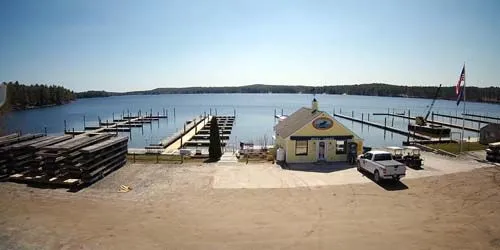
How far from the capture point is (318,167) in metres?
22.9

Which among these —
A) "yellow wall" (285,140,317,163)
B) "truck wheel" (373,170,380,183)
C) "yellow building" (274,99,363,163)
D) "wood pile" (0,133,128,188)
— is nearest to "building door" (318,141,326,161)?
"yellow building" (274,99,363,163)

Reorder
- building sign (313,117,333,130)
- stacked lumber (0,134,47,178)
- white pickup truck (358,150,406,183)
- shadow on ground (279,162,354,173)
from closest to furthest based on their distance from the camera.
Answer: white pickup truck (358,150,406,183), stacked lumber (0,134,47,178), shadow on ground (279,162,354,173), building sign (313,117,333,130)

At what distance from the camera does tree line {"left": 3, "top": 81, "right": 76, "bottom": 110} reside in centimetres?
11953

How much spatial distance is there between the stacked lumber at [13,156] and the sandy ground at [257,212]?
6.44 feet

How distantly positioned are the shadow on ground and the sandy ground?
4.21 feet

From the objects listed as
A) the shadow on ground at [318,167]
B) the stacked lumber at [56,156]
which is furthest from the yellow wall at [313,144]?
the stacked lumber at [56,156]

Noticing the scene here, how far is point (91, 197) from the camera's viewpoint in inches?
628

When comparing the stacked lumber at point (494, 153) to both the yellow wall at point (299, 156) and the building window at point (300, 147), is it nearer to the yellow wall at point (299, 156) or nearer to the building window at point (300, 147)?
the yellow wall at point (299, 156)

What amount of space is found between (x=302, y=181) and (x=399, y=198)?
5297 millimetres

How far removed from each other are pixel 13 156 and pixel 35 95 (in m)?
136

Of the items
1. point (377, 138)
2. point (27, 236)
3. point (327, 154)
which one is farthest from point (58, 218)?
point (377, 138)

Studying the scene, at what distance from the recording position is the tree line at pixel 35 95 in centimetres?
11953

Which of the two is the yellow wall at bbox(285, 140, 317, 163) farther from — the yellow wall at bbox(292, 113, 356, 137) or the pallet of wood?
the pallet of wood

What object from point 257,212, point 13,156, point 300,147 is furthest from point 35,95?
point 257,212
